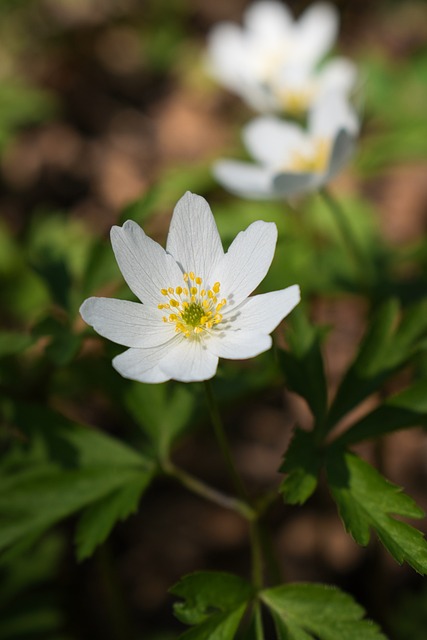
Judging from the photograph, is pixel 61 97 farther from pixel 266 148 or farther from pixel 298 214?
pixel 266 148

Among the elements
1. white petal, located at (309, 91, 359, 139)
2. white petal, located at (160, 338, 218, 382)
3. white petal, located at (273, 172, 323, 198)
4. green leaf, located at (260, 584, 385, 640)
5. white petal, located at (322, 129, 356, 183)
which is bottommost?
green leaf, located at (260, 584, 385, 640)

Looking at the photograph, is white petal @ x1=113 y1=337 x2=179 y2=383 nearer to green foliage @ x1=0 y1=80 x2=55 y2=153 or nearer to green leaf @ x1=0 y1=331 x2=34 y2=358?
green leaf @ x1=0 y1=331 x2=34 y2=358

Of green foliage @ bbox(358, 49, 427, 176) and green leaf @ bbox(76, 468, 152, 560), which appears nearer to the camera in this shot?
green leaf @ bbox(76, 468, 152, 560)

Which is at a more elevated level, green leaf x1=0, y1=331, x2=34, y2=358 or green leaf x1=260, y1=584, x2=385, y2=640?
green leaf x1=0, y1=331, x2=34, y2=358

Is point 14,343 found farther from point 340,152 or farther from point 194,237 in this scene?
point 340,152

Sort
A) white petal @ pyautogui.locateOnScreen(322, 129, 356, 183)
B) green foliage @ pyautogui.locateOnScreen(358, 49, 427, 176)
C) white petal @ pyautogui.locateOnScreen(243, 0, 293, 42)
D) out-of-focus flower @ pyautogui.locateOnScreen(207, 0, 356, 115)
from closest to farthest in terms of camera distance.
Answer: white petal @ pyautogui.locateOnScreen(322, 129, 356, 183), out-of-focus flower @ pyautogui.locateOnScreen(207, 0, 356, 115), green foliage @ pyautogui.locateOnScreen(358, 49, 427, 176), white petal @ pyautogui.locateOnScreen(243, 0, 293, 42)

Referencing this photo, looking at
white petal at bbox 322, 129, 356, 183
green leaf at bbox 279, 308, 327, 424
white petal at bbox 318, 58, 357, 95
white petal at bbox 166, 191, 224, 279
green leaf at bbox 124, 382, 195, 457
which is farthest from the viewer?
white petal at bbox 318, 58, 357, 95

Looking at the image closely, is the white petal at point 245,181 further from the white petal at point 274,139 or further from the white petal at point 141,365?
the white petal at point 141,365

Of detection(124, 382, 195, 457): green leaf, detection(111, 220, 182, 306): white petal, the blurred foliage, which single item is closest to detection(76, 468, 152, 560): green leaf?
the blurred foliage
